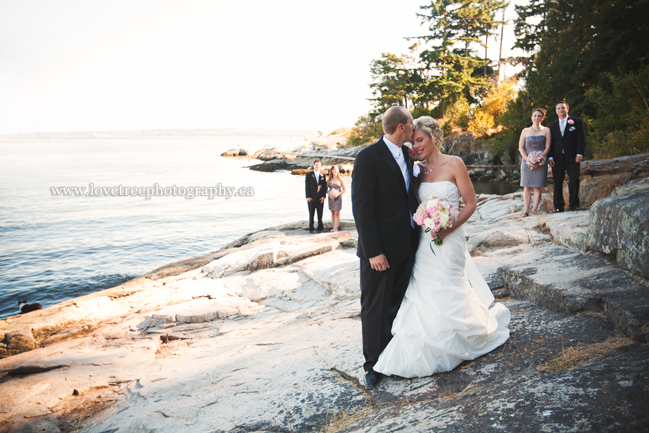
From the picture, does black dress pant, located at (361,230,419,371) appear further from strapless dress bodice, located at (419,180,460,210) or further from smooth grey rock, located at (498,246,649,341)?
smooth grey rock, located at (498,246,649,341)

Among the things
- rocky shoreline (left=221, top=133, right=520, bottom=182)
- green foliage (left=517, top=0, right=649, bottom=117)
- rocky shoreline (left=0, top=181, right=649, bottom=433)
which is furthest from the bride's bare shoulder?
rocky shoreline (left=221, top=133, right=520, bottom=182)

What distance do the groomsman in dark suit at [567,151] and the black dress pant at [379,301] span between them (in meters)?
6.10

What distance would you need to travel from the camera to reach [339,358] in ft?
13.0

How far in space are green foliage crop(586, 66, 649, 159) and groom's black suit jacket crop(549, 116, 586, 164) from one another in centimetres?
471

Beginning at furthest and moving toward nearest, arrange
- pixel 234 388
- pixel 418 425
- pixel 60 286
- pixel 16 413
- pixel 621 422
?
pixel 60 286
pixel 16 413
pixel 234 388
pixel 418 425
pixel 621 422

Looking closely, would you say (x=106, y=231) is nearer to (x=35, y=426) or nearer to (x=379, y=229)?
A: (x=35, y=426)

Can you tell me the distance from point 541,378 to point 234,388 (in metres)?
2.63

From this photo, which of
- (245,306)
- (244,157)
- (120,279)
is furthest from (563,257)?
(244,157)

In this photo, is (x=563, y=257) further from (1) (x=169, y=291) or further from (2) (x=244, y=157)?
(2) (x=244, y=157)

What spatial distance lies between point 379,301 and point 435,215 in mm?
879

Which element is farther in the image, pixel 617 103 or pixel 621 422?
pixel 617 103

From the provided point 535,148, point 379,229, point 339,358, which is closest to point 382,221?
point 379,229

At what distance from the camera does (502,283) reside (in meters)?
4.94

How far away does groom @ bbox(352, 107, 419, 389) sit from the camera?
3.46 meters
